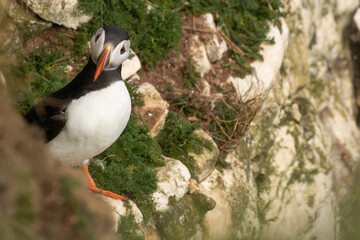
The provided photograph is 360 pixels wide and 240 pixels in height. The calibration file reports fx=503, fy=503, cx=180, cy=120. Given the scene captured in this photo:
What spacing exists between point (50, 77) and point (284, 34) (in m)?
3.89

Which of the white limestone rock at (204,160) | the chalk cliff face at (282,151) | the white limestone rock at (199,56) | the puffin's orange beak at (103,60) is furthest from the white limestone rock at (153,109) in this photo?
the puffin's orange beak at (103,60)

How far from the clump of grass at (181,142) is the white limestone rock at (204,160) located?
46mm

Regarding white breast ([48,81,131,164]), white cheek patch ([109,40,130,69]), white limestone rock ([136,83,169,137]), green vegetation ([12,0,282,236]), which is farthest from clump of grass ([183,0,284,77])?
white breast ([48,81,131,164])

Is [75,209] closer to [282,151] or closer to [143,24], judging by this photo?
[143,24]

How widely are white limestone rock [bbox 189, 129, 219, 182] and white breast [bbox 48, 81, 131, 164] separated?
1.78 meters

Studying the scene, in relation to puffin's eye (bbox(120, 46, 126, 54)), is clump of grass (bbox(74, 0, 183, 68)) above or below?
below

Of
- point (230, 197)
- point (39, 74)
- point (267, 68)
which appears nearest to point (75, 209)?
point (39, 74)

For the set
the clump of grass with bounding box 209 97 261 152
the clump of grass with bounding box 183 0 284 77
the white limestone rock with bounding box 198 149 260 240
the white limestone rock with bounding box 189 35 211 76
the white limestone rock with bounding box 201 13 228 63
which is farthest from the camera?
the clump of grass with bounding box 183 0 284 77

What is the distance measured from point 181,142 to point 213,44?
6.35 ft

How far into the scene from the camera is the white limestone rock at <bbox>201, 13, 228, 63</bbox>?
6.98 m

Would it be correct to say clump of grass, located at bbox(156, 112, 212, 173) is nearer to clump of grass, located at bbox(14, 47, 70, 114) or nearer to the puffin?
clump of grass, located at bbox(14, 47, 70, 114)

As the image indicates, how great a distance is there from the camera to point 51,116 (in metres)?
3.82

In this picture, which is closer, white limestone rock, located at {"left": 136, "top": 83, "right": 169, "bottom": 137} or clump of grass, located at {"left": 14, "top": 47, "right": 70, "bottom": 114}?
clump of grass, located at {"left": 14, "top": 47, "right": 70, "bottom": 114}

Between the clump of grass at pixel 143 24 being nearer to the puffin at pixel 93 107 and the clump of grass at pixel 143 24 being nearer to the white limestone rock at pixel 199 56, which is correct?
the white limestone rock at pixel 199 56
